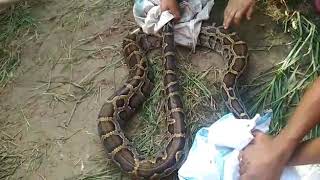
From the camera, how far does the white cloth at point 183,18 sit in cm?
363

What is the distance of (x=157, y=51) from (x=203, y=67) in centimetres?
34

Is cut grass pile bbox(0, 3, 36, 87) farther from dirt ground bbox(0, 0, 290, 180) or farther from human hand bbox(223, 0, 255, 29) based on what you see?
human hand bbox(223, 0, 255, 29)

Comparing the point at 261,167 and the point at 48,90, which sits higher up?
the point at 261,167

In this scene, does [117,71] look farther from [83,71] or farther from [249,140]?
[249,140]

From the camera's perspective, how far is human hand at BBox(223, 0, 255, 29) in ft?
11.4

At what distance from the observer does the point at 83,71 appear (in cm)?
376

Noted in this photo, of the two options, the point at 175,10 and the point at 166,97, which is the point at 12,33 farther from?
the point at 166,97

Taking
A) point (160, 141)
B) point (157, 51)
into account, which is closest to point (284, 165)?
point (160, 141)

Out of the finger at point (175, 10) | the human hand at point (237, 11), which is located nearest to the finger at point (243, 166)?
the human hand at point (237, 11)

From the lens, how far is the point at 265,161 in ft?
7.79

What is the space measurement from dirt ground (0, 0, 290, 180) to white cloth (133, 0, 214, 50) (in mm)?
109

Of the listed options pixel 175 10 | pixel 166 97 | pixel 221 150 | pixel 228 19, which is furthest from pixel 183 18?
pixel 221 150

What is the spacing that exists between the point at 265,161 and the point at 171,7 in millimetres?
1526

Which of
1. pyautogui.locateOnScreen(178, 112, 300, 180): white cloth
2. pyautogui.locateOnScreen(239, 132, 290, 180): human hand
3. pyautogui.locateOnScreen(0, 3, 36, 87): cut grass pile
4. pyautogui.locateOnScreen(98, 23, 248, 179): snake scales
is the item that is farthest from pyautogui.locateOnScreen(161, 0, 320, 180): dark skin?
pyautogui.locateOnScreen(0, 3, 36, 87): cut grass pile
